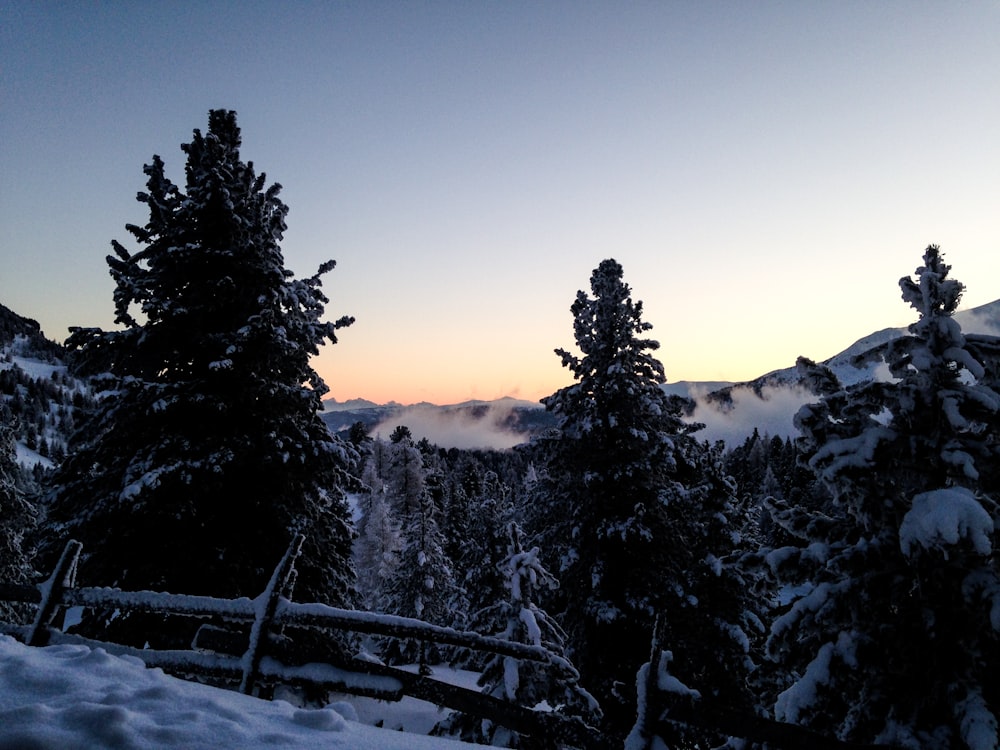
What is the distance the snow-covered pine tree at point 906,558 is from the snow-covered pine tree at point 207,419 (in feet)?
27.7

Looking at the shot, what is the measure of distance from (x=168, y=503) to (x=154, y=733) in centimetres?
695

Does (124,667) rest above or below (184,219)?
below

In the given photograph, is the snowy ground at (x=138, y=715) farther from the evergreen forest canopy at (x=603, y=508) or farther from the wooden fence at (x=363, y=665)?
the evergreen forest canopy at (x=603, y=508)

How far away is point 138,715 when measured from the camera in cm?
409

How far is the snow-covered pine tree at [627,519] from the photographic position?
1401 centimetres

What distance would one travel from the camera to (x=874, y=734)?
17.8ft

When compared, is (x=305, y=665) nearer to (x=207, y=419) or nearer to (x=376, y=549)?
(x=207, y=419)

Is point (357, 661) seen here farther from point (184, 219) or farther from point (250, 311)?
point (184, 219)

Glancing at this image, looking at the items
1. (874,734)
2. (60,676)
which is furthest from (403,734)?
(874,734)

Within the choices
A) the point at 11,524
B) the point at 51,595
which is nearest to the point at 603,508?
the point at 51,595

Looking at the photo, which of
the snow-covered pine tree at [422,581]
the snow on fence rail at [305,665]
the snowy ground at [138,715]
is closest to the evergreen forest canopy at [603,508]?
the snow on fence rail at [305,665]

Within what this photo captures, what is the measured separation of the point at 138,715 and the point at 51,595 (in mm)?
4425

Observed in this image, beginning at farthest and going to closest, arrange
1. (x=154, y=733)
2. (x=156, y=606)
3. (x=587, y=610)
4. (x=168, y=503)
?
(x=587, y=610), (x=168, y=503), (x=156, y=606), (x=154, y=733)

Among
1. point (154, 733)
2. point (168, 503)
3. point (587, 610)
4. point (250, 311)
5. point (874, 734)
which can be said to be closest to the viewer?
point (154, 733)
